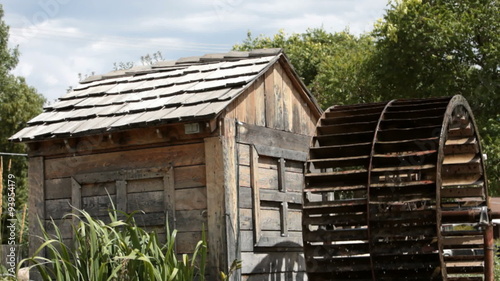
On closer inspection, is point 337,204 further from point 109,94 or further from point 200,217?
point 109,94

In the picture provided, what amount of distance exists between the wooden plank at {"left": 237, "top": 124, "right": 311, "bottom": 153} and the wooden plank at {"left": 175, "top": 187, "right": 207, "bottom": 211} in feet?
2.53

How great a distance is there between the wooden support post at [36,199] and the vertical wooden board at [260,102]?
9.45 ft

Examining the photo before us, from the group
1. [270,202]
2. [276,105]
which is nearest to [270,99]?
[276,105]

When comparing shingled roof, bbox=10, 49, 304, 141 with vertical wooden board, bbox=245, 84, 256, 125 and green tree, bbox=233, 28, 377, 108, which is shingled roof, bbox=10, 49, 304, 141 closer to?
vertical wooden board, bbox=245, 84, 256, 125

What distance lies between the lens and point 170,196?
9.42m

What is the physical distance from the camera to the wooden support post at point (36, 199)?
10.4 metres

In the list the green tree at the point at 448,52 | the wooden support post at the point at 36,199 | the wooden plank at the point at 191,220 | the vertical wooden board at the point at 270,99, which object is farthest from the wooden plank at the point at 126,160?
the green tree at the point at 448,52

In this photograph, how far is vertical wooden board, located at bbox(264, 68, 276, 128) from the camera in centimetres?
1021

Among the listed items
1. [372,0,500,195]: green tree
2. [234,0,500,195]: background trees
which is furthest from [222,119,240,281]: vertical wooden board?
[372,0,500,195]: green tree

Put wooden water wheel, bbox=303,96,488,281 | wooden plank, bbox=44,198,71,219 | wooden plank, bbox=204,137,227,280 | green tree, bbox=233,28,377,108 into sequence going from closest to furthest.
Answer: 1. wooden water wheel, bbox=303,96,488,281
2. wooden plank, bbox=204,137,227,280
3. wooden plank, bbox=44,198,71,219
4. green tree, bbox=233,28,377,108

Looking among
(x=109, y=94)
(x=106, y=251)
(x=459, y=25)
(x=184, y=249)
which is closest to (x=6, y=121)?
(x=459, y=25)

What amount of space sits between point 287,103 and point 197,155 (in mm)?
1952

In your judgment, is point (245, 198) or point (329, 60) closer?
point (245, 198)

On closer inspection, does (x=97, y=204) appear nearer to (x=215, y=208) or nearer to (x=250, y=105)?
(x=215, y=208)
